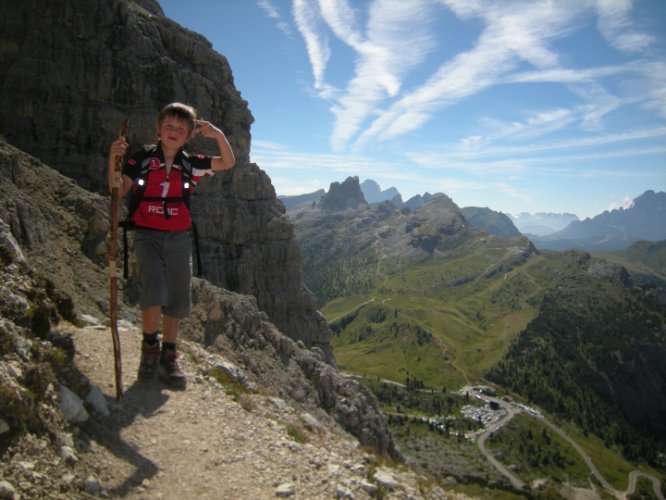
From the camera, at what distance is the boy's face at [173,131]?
1322cm

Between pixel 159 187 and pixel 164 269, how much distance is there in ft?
8.19

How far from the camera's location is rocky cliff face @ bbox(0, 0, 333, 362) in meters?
57.6

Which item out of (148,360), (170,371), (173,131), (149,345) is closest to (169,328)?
(149,345)

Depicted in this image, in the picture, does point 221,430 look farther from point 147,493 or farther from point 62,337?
point 62,337

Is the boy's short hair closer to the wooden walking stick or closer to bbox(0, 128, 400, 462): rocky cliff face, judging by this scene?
the wooden walking stick

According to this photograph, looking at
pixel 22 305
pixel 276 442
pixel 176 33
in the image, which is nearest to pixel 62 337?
pixel 22 305

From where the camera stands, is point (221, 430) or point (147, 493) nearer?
point (147, 493)

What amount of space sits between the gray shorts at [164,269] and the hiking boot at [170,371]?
140cm

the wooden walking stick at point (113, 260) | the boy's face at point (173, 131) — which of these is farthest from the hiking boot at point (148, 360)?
the boy's face at point (173, 131)

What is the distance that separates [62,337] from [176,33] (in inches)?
2729

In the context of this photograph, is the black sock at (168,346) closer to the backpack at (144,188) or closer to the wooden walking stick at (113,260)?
the wooden walking stick at (113,260)

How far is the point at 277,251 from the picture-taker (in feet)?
255

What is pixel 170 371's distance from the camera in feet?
49.5

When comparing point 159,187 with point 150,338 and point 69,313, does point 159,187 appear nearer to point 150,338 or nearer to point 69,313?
point 150,338
